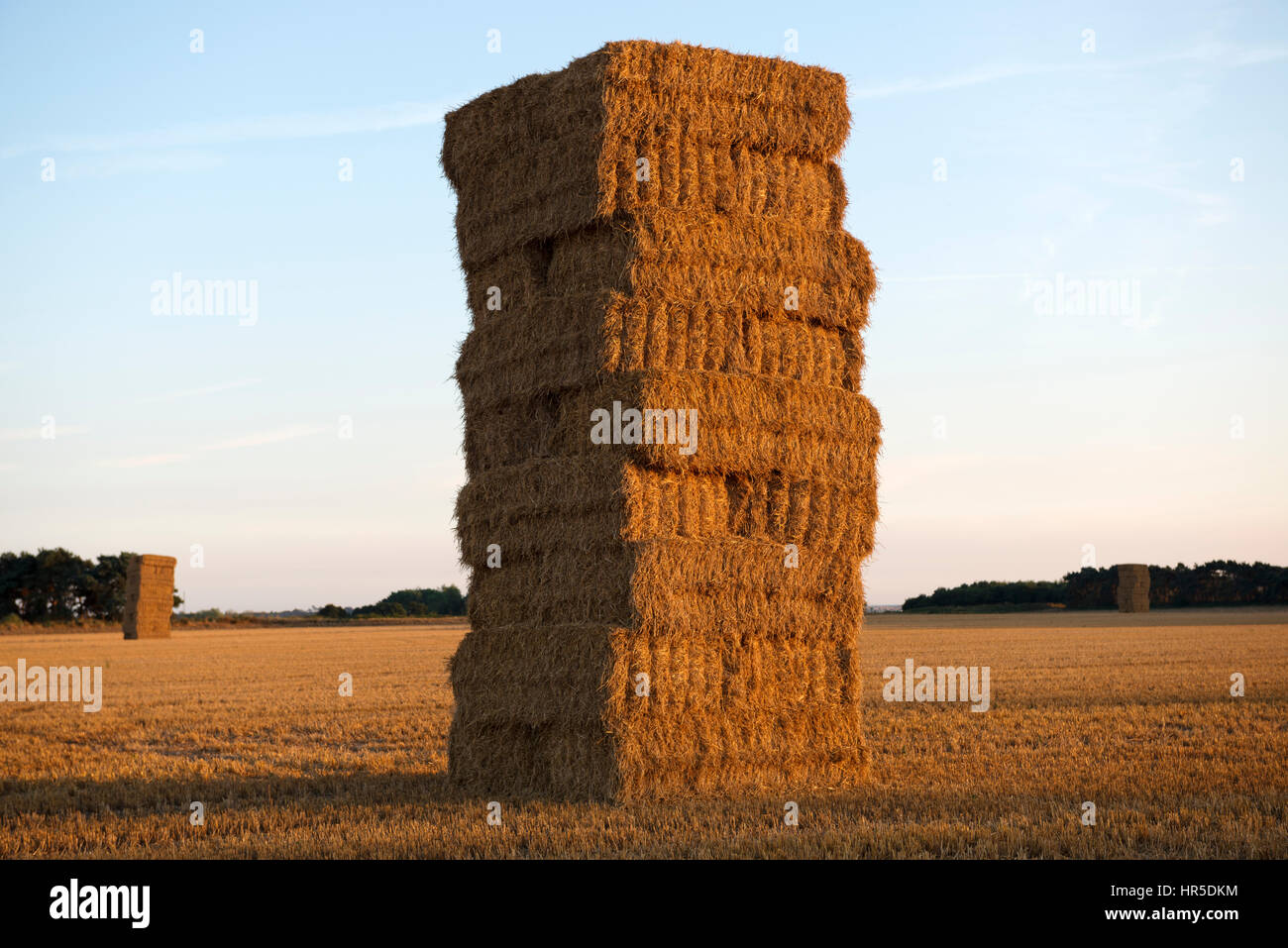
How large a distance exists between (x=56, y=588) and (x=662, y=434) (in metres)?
64.5

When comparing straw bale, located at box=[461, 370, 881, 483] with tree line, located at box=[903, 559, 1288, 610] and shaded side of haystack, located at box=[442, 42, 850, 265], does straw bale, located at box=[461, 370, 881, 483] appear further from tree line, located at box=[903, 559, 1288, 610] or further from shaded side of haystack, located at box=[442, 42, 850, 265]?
tree line, located at box=[903, 559, 1288, 610]

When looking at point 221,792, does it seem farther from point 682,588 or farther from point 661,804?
point 682,588

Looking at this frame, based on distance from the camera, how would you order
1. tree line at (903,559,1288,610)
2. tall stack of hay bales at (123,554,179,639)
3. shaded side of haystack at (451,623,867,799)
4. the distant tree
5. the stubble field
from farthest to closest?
1. the distant tree
2. tree line at (903,559,1288,610)
3. tall stack of hay bales at (123,554,179,639)
4. shaded side of haystack at (451,623,867,799)
5. the stubble field

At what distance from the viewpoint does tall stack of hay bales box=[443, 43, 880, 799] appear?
28.4 feet

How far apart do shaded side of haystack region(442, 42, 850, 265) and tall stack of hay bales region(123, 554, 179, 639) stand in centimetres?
3378

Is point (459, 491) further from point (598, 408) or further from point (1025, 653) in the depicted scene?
point (1025, 653)

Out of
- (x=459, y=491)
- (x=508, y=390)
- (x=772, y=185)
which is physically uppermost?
(x=772, y=185)

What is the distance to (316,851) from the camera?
21.6ft

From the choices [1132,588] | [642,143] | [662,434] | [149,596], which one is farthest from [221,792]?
[1132,588]

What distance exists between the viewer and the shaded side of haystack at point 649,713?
8.46m

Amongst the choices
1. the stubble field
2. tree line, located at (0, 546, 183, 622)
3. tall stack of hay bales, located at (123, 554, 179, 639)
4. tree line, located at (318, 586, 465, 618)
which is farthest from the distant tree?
the stubble field

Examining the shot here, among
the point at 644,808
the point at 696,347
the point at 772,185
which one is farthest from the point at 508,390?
the point at 644,808
